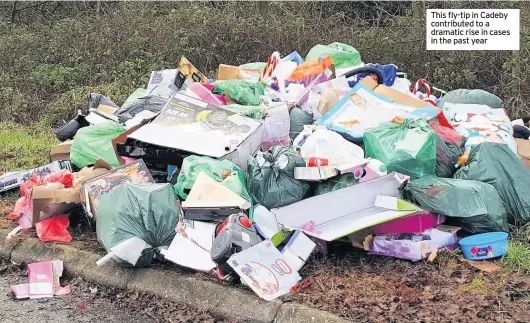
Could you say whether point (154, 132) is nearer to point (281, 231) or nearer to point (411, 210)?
point (281, 231)

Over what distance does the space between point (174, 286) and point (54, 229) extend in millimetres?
1146

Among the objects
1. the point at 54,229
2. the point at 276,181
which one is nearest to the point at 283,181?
the point at 276,181

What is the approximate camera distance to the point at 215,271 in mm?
3410

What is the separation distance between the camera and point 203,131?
433cm

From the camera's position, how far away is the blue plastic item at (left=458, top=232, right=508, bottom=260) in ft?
11.1

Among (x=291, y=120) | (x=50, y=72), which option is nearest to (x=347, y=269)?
(x=291, y=120)

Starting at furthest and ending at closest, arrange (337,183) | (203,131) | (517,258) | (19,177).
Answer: (19,177), (203,131), (337,183), (517,258)

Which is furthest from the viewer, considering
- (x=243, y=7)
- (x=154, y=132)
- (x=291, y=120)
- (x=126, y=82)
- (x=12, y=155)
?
(x=243, y=7)

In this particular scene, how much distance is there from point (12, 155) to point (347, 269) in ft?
12.9

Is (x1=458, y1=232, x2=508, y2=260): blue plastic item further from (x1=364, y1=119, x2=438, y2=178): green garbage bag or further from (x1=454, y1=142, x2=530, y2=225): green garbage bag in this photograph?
(x1=364, y1=119, x2=438, y2=178): green garbage bag

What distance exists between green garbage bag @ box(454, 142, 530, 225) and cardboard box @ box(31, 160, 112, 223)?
239cm
